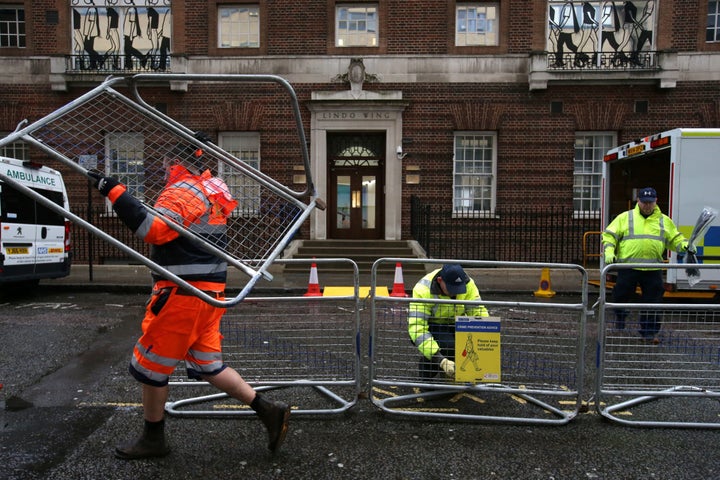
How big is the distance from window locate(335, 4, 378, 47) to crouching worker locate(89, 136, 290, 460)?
489 inches

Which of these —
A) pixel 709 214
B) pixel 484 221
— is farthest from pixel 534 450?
pixel 484 221

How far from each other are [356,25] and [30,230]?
10040 mm

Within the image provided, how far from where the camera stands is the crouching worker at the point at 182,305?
2882 millimetres

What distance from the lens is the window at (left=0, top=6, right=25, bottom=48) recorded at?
48.3ft

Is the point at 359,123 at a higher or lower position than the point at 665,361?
higher

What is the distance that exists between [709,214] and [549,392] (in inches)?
191

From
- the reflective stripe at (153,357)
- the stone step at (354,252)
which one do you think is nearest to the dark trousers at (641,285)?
the reflective stripe at (153,357)

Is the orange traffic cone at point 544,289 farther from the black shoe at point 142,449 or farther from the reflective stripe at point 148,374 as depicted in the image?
the reflective stripe at point 148,374

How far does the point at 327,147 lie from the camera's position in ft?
49.0

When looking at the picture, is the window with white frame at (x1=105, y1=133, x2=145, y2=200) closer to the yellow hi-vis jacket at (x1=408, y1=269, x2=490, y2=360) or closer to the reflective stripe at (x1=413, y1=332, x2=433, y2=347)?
the yellow hi-vis jacket at (x1=408, y1=269, x2=490, y2=360)

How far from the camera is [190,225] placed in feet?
9.59

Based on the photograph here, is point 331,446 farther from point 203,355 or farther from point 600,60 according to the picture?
point 600,60

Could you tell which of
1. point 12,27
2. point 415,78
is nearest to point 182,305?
point 415,78

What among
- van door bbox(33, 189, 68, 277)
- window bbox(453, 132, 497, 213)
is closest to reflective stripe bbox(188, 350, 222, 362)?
van door bbox(33, 189, 68, 277)
